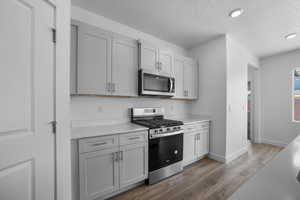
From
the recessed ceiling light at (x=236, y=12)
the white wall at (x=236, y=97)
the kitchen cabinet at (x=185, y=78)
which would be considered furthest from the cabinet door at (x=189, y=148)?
the recessed ceiling light at (x=236, y=12)

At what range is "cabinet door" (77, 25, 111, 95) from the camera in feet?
5.70

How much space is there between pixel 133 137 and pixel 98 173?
0.60 meters

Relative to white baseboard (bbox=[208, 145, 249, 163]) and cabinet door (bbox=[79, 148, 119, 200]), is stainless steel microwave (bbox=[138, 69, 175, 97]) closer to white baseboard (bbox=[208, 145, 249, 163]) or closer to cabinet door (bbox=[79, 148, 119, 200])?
cabinet door (bbox=[79, 148, 119, 200])

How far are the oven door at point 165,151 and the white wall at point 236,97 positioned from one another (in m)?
1.24

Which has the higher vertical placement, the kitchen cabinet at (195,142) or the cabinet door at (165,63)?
the cabinet door at (165,63)

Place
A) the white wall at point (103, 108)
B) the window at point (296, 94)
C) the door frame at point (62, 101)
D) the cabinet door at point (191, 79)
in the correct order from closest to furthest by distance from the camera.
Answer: the door frame at point (62, 101), the white wall at point (103, 108), the cabinet door at point (191, 79), the window at point (296, 94)

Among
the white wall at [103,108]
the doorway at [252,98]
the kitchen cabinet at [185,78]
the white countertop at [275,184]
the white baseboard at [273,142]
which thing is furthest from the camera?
the doorway at [252,98]

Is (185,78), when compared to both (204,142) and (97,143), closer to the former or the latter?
(204,142)

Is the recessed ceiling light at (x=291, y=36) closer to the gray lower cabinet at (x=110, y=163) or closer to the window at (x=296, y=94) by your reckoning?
the window at (x=296, y=94)

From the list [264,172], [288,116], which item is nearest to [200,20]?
[264,172]

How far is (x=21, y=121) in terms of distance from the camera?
34.9 inches

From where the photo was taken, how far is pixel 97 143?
1.55 metres

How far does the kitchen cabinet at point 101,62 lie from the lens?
1.71 metres

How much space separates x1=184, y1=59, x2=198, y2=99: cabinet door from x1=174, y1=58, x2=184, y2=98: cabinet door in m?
0.13
